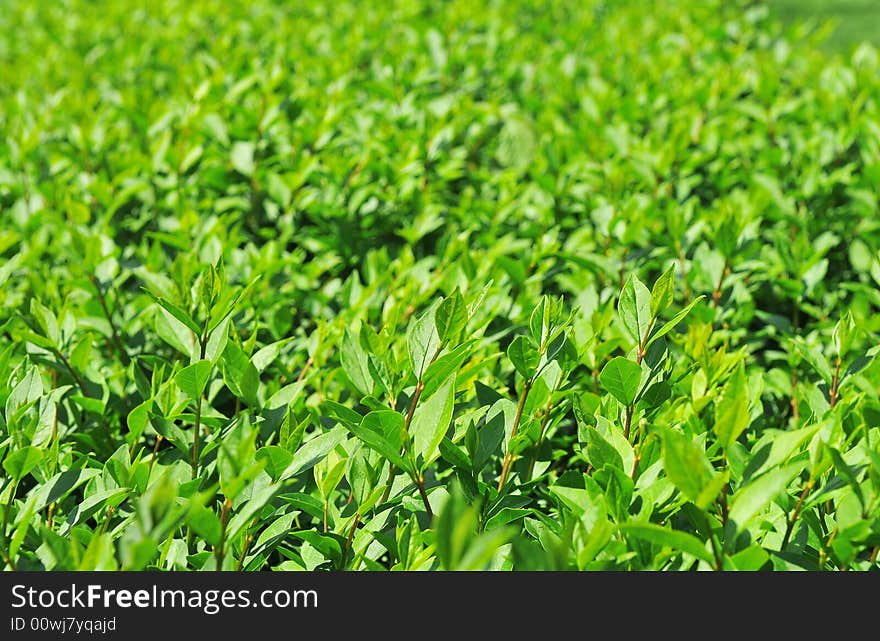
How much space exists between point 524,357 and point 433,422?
0.22 metres

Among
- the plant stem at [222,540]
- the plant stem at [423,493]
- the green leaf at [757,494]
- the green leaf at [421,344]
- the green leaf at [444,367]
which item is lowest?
the green leaf at [757,494]

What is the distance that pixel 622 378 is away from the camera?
1546 mm

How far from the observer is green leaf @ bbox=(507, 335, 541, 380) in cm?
155

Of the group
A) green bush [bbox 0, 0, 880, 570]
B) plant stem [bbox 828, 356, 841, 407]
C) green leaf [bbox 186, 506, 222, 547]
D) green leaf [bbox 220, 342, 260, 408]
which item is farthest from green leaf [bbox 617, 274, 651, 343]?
green leaf [bbox 186, 506, 222, 547]

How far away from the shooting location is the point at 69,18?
5578 millimetres

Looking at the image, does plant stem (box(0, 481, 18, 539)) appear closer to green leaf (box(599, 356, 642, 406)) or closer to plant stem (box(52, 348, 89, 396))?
plant stem (box(52, 348, 89, 396))

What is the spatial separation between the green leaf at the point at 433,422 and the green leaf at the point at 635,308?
13.8 inches

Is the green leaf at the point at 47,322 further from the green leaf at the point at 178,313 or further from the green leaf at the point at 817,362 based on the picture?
the green leaf at the point at 817,362

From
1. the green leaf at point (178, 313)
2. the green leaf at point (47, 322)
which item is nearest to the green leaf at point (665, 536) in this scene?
the green leaf at point (178, 313)

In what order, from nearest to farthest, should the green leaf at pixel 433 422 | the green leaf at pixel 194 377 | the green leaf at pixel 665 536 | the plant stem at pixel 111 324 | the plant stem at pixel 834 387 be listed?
1. the green leaf at pixel 665 536
2. the green leaf at pixel 433 422
3. the green leaf at pixel 194 377
4. the plant stem at pixel 834 387
5. the plant stem at pixel 111 324

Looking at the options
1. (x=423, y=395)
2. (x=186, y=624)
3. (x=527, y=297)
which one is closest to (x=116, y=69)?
(x=527, y=297)

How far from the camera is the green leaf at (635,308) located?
1607mm

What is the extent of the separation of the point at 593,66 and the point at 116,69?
241 centimetres

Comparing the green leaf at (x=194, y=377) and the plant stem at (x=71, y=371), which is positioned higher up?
the plant stem at (x=71, y=371)
